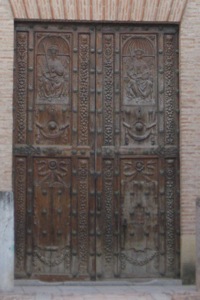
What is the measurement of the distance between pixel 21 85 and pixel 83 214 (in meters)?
1.88

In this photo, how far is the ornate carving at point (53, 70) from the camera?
9.18 meters

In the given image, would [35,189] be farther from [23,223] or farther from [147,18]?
[147,18]

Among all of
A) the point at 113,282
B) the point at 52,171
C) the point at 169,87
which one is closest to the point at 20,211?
the point at 52,171

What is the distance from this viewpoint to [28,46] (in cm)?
919

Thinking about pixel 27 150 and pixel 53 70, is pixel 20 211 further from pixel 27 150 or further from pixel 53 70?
pixel 53 70

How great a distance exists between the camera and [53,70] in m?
9.20

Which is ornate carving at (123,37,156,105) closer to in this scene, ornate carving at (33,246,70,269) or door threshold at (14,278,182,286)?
ornate carving at (33,246,70,269)

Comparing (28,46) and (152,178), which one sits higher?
(28,46)

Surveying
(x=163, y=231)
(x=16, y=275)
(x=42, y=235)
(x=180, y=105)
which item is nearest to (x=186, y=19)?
(x=180, y=105)

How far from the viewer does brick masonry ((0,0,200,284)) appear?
893 centimetres

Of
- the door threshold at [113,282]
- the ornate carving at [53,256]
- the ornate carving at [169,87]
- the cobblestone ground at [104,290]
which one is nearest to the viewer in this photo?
the cobblestone ground at [104,290]

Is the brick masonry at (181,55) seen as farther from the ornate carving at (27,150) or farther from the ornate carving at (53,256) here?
the ornate carving at (53,256)

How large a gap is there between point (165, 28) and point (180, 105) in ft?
3.56

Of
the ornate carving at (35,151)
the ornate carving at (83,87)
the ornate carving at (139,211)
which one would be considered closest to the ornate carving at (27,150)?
the ornate carving at (35,151)
